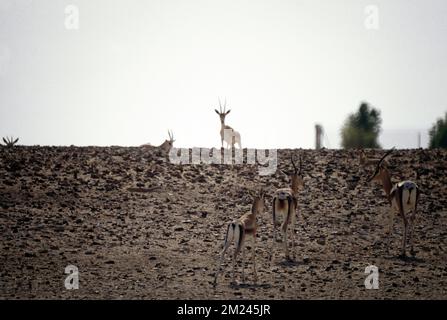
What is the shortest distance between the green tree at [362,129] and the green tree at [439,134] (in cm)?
497

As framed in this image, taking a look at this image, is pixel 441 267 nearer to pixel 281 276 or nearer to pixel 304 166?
pixel 281 276

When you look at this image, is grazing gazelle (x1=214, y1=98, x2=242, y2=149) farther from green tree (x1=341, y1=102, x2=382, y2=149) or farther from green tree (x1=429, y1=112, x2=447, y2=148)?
green tree (x1=429, y1=112, x2=447, y2=148)

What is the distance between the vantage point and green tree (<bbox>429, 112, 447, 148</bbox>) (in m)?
71.2

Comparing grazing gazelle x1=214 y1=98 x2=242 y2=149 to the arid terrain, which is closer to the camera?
the arid terrain

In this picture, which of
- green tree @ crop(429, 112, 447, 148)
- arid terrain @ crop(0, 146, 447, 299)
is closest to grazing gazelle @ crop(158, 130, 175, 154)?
arid terrain @ crop(0, 146, 447, 299)

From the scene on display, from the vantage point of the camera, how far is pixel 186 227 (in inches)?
931

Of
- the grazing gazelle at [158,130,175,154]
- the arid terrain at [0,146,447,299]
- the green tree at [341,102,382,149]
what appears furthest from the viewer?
the green tree at [341,102,382,149]

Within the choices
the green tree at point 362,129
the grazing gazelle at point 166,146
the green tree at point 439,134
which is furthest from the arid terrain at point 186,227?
the green tree at point 439,134

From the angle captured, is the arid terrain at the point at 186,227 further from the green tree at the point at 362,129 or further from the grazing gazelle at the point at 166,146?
the green tree at the point at 362,129

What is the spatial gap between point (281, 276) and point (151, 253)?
379 centimetres

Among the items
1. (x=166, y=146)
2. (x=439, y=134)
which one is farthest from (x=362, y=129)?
(x=166, y=146)

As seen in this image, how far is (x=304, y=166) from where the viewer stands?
29828 millimetres

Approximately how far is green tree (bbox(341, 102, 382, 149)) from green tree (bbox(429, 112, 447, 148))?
16.3 ft

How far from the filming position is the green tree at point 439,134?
71.2 meters
